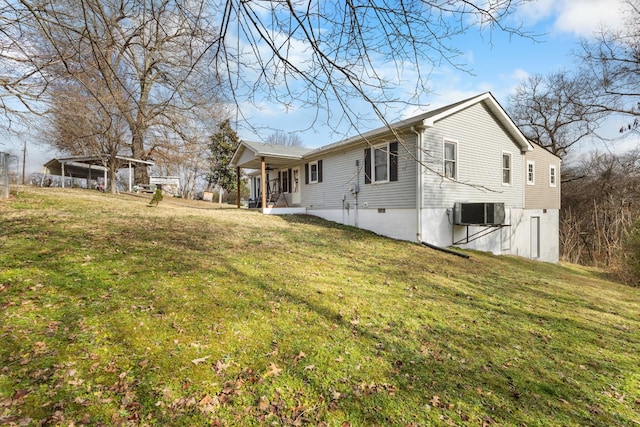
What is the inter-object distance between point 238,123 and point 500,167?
502 inches

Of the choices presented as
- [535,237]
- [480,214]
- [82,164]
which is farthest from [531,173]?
[82,164]

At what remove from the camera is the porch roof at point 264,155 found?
14.8 meters

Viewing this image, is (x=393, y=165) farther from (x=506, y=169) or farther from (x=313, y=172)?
(x=506, y=169)

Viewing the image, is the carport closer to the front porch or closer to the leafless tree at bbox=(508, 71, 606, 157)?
the front porch

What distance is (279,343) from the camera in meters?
3.35

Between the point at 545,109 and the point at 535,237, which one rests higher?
the point at 545,109

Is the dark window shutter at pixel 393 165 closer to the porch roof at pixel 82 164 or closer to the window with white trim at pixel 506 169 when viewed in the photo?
the window with white trim at pixel 506 169

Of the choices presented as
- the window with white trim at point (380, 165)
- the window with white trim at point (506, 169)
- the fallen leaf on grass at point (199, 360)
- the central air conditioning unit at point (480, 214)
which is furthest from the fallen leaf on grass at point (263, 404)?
the window with white trim at point (506, 169)

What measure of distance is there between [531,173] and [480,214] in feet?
22.3

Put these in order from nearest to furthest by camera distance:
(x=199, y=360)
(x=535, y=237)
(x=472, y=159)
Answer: (x=199, y=360) < (x=472, y=159) < (x=535, y=237)

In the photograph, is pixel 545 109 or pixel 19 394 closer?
pixel 19 394

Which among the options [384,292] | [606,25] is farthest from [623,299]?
[606,25]

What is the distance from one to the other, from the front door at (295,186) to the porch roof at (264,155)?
63 cm

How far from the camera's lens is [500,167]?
42.4ft
